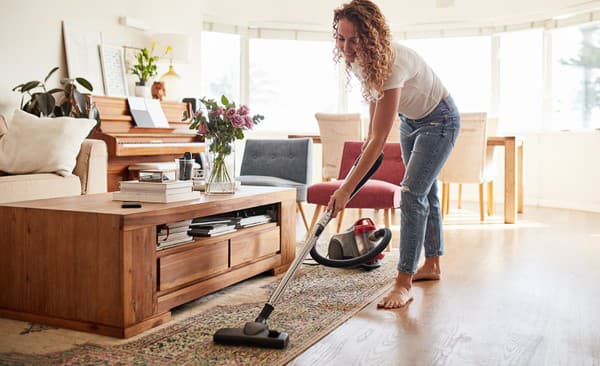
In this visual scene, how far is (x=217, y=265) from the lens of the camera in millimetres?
2510

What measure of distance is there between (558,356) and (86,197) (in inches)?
73.5

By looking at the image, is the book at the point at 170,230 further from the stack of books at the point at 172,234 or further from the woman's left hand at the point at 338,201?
the woman's left hand at the point at 338,201

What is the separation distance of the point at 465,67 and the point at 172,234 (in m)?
5.67

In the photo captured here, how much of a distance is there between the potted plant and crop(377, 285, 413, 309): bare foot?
12.0 ft

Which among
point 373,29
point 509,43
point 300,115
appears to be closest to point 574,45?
point 509,43

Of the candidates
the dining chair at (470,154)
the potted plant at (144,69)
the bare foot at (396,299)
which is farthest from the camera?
the potted plant at (144,69)

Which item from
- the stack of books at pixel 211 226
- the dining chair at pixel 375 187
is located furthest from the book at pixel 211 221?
the dining chair at pixel 375 187

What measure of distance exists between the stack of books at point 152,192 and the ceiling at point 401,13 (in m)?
4.85

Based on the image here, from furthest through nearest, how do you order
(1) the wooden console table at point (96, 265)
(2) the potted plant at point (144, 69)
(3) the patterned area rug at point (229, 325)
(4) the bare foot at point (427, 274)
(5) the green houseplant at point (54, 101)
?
1. (2) the potted plant at point (144, 69)
2. (5) the green houseplant at point (54, 101)
3. (4) the bare foot at point (427, 274)
4. (1) the wooden console table at point (96, 265)
5. (3) the patterned area rug at point (229, 325)

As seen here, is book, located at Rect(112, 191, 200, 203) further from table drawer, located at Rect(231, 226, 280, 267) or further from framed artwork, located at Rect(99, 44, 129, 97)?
framed artwork, located at Rect(99, 44, 129, 97)

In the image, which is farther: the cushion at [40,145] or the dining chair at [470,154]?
the dining chair at [470,154]

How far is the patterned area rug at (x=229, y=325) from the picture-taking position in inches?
71.2

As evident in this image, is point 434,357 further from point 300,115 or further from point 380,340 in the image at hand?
point 300,115

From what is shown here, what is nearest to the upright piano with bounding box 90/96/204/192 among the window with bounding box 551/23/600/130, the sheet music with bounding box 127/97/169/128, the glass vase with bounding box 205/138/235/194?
the sheet music with bounding box 127/97/169/128
